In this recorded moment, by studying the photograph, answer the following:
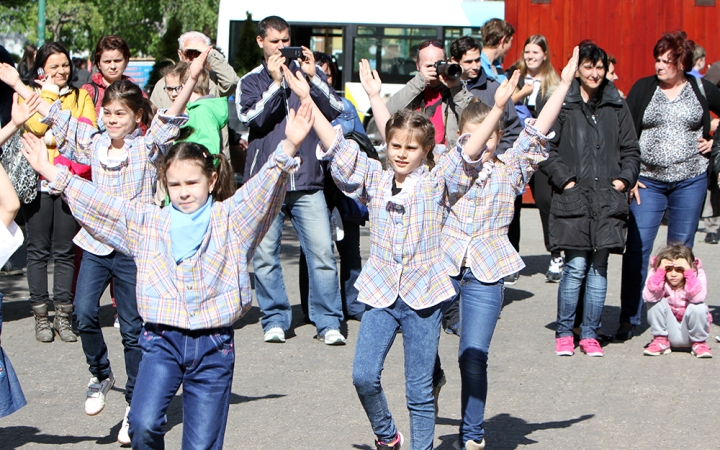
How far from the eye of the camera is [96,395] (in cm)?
555

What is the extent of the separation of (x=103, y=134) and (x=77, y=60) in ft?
72.2

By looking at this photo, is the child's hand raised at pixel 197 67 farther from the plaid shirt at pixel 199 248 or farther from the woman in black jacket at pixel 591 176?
the woman in black jacket at pixel 591 176

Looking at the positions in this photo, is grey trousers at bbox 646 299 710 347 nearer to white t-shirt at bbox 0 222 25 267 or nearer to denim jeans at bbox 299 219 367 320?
denim jeans at bbox 299 219 367 320

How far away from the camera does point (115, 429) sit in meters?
5.50

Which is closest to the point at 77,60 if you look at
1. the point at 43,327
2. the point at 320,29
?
the point at 320,29

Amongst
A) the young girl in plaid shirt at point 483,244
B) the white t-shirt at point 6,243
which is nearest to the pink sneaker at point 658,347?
the young girl in plaid shirt at point 483,244

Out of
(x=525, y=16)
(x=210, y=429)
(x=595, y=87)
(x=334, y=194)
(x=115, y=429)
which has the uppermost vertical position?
(x=525, y=16)

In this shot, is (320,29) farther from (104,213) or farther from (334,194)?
(104,213)

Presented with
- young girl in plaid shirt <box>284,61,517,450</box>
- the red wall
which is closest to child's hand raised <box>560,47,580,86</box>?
young girl in plaid shirt <box>284,61,517,450</box>

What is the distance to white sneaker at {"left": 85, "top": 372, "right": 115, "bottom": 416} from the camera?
18.1 feet

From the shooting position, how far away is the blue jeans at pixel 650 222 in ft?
25.2

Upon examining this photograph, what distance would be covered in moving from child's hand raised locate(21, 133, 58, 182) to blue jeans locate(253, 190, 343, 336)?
3.38 metres

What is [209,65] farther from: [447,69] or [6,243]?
[6,243]

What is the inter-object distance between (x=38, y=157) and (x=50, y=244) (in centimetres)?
381
